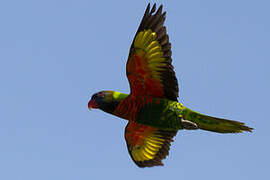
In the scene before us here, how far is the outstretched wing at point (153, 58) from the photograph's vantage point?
31.5ft

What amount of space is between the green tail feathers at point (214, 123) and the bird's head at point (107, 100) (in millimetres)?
1502

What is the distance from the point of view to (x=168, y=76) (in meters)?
9.65

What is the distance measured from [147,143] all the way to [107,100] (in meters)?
1.79

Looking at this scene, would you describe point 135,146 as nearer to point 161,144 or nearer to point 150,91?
point 161,144

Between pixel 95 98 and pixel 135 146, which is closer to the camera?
pixel 95 98

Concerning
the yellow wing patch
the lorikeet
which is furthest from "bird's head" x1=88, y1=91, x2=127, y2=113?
the yellow wing patch

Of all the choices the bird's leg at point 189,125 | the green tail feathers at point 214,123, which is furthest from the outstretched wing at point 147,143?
the green tail feathers at point 214,123

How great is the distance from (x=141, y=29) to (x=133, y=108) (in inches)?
67.2

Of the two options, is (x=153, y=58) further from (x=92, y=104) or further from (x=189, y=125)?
(x=92, y=104)

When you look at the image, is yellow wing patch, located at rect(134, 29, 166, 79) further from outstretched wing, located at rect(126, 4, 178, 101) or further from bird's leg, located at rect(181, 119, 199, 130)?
bird's leg, located at rect(181, 119, 199, 130)

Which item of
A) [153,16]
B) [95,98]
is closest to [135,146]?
[95,98]

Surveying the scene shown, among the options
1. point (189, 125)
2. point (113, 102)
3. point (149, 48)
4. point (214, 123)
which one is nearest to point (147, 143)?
point (113, 102)

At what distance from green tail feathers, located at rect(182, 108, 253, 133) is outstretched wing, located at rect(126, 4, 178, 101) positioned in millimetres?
546

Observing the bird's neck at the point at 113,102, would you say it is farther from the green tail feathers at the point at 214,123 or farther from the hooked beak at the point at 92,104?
the green tail feathers at the point at 214,123
